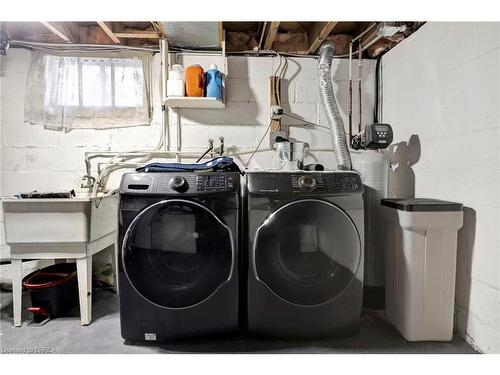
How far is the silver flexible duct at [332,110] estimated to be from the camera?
189 cm

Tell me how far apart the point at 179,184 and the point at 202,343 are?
857mm

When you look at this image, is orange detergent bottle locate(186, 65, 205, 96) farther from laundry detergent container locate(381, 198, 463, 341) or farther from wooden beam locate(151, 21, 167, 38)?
laundry detergent container locate(381, 198, 463, 341)

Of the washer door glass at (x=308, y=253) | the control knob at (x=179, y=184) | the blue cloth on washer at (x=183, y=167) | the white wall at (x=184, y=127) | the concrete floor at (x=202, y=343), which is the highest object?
the white wall at (x=184, y=127)

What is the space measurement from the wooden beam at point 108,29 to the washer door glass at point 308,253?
1.75m

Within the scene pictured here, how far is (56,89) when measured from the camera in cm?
225

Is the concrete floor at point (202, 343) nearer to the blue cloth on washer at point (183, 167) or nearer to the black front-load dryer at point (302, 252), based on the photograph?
the black front-load dryer at point (302, 252)

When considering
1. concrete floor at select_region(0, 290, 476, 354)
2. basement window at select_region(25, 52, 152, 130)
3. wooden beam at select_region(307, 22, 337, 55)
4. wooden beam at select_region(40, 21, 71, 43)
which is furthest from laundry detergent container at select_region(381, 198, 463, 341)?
wooden beam at select_region(40, 21, 71, 43)

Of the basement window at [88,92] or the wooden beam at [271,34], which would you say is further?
the basement window at [88,92]

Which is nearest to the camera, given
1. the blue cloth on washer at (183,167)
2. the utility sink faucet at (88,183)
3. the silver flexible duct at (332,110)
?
the blue cloth on washer at (183,167)

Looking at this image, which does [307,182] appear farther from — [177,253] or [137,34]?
[137,34]

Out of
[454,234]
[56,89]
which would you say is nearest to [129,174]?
[56,89]

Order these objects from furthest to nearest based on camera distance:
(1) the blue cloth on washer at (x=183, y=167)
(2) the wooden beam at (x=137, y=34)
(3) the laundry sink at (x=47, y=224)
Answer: (2) the wooden beam at (x=137, y=34) < (3) the laundry sink at (x=47, y=224) < (1) the blue cloth on washer at (x=183, y=167)

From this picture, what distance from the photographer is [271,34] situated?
2.05 m

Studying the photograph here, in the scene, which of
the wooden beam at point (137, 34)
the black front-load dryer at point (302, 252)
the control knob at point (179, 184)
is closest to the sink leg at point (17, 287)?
the control knob at point (179, 184)
